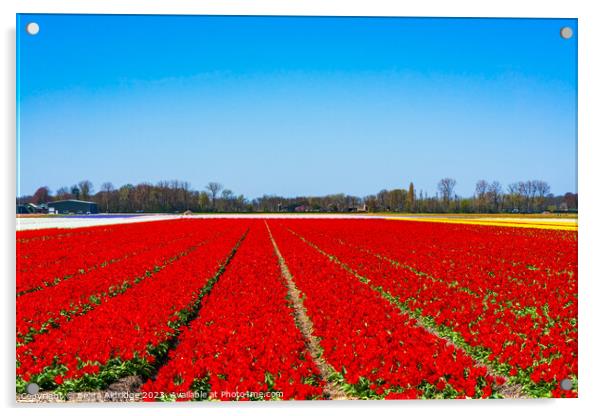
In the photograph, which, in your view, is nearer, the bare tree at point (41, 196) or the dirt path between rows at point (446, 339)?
the dirt path between rows at point (446, 339)

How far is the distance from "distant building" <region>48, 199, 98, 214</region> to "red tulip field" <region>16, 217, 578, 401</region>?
0.65 m

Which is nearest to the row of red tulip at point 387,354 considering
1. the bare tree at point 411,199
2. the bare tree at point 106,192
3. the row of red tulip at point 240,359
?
the row of red tulip at point 240,359

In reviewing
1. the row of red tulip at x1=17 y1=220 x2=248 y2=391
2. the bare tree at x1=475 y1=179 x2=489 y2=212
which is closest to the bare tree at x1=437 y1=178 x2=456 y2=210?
the bare tree at x1=475 y1=179 x2=489 y2=212

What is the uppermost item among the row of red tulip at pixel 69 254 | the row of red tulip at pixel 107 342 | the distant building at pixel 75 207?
the distant building at pixel 75 207

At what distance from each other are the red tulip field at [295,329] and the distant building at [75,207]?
646 mm

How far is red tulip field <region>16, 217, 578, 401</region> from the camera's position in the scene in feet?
19.9

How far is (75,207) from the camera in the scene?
8516mm

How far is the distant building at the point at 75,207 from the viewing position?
27.2 ft

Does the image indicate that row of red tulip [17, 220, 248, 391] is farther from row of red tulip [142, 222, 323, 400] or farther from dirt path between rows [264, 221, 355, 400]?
dirt path between rows [264, 221, 355, 400]

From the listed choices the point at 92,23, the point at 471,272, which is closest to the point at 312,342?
the point at 92,23

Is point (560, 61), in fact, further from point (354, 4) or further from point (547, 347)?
point (547, 347)

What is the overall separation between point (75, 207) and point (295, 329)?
4.25 meters

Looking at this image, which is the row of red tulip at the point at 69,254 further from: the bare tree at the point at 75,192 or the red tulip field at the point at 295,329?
the bare tree at the point at 75,192

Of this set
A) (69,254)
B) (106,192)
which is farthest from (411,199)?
(69,254)
